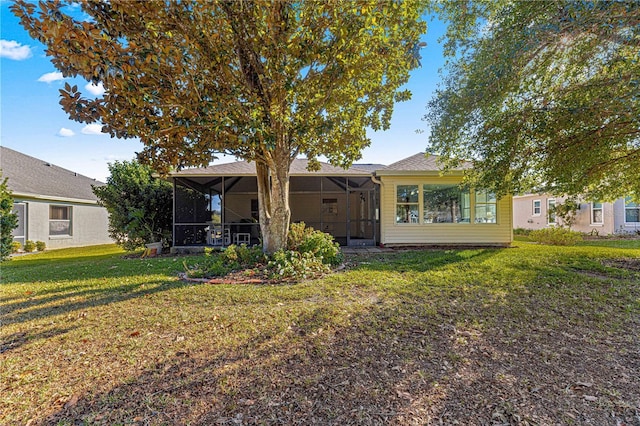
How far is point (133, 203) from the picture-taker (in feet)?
33.4

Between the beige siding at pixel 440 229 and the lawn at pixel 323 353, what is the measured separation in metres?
5.40

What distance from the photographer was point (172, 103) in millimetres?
4758

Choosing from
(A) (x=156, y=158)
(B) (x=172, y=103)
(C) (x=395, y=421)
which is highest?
(B) (x=172, y=103)

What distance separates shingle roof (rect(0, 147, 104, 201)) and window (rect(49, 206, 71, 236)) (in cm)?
70

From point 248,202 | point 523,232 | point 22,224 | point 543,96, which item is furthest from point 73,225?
point 523,232

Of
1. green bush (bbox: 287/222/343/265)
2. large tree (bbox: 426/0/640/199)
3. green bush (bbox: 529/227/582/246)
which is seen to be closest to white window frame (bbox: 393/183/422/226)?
large tree (bbox: 426/0/640/199)

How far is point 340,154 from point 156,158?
168 inches

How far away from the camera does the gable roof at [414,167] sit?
34.7ft

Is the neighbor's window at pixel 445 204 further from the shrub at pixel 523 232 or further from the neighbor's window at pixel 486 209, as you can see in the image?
the shrub at pixel 523 232

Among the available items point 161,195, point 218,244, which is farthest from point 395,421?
point 161,195

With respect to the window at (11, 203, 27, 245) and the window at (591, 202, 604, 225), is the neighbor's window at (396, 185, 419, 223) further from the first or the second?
the window at (11, 203, 27, 245)

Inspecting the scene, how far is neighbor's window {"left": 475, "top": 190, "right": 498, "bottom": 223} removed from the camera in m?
11.1

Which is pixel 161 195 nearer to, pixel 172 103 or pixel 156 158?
pixel 156 158

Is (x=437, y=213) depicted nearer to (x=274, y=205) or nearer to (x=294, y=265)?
(x=274, y=205)
